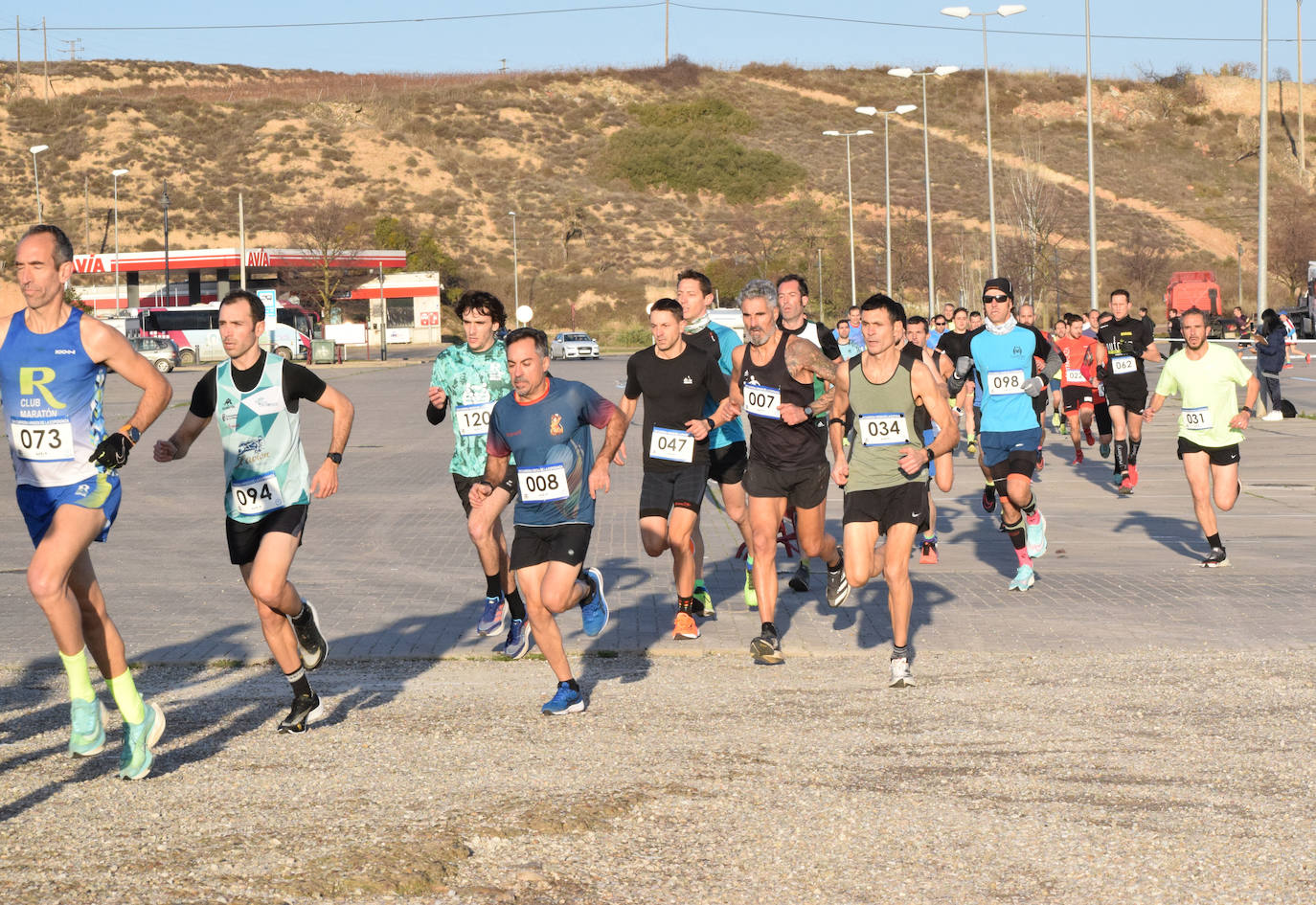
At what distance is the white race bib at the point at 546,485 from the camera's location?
6852 millimetres

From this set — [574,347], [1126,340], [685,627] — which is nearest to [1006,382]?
[685,627]

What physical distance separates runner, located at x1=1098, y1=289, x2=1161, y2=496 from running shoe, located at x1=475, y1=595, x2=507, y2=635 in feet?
29.9

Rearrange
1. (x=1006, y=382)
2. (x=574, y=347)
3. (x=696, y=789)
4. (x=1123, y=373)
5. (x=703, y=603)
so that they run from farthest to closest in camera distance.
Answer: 1. (x=574, y=347)
2. (x=1123, y=373)
3. (x=1006, y=382)
4. (x=703, y=603)
5. (x=696, y=789)

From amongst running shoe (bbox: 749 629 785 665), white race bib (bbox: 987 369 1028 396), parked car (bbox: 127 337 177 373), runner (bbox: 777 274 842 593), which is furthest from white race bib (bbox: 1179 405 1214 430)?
parked car (bbox: 127 337 177 373)

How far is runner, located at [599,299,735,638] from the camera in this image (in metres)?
8.56

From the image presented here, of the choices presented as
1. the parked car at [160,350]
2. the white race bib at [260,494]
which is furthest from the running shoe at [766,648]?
the parked car at [160,350]

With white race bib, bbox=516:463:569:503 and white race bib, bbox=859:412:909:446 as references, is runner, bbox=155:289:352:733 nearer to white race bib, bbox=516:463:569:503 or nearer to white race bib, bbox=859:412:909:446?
white race bib, bbox=516:463:569:503

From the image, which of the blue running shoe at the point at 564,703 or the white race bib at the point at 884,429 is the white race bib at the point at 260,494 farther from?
the white race bib at the point at 884,429

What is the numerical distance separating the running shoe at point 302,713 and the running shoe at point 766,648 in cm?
225

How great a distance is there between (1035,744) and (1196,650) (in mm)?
2259

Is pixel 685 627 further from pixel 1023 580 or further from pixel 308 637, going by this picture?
pixel 1023 580

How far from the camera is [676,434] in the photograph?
8625mm

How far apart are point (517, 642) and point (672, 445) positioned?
1.41 meters

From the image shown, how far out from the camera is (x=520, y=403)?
7.04 metres
